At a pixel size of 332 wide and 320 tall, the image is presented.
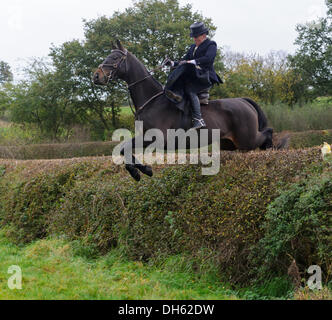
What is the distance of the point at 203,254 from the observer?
17.4 ft

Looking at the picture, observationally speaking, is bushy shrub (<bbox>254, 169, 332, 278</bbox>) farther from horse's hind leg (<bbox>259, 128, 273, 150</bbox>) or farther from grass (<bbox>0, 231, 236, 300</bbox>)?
horse's hind leg (<bbox>259, 128, 273, 150</bbox>)

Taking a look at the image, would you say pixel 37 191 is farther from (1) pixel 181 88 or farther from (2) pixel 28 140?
(2) pixel 28 140

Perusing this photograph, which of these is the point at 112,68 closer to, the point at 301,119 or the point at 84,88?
the point at 301,119

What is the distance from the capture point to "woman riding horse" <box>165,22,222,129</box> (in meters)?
6.99

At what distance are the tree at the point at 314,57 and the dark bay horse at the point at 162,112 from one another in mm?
26580

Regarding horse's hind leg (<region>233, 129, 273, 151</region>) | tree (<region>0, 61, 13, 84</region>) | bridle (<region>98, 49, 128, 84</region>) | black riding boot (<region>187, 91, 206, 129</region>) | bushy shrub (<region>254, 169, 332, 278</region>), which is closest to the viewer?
bushy shrub (<region>254, 169, 332, 278</region>)

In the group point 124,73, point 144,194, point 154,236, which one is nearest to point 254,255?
point 154,236

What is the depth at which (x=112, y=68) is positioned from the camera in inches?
282

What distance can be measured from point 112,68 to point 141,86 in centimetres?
63

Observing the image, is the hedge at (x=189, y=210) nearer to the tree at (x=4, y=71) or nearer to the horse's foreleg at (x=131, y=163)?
the horse's foreleg at (x=131, y=163)

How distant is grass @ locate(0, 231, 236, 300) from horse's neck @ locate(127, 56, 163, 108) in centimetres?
283

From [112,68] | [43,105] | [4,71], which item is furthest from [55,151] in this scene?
[4,71]

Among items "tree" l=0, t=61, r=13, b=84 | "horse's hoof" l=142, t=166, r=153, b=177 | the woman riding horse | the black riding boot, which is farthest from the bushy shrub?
"tree" l=0, t=61, r=13, b=84

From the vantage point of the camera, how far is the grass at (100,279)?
4.74 metres
